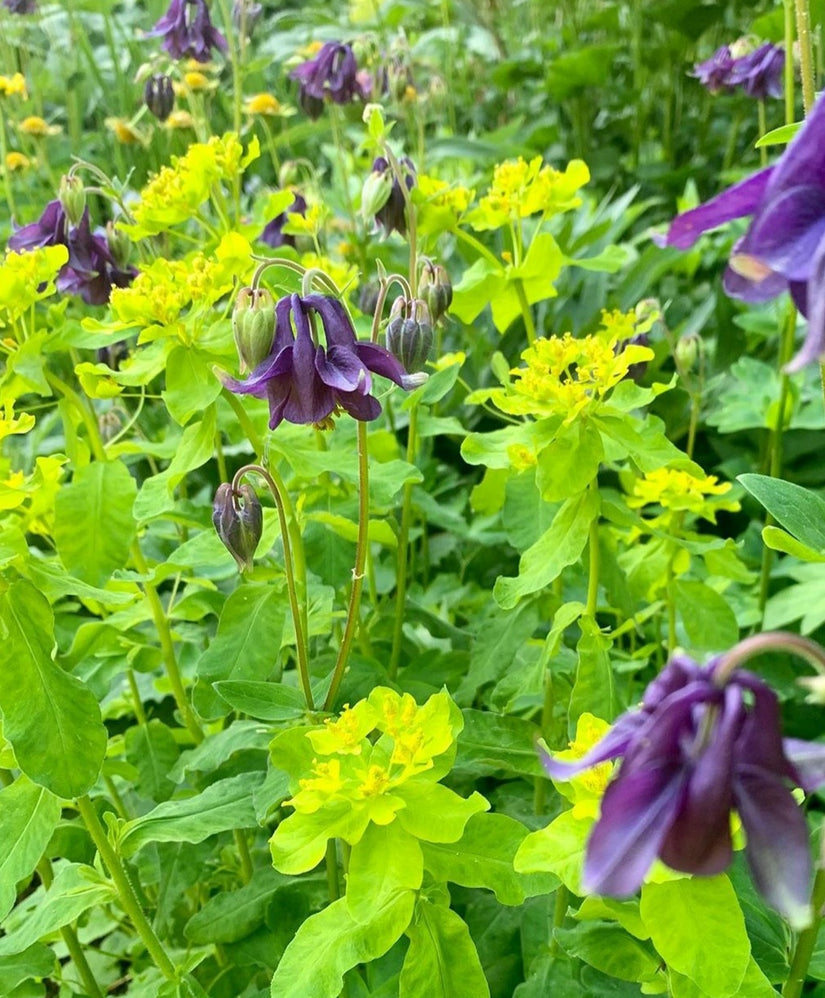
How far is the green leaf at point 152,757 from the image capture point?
5.11 feet

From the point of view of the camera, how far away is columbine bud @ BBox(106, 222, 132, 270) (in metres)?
1.75

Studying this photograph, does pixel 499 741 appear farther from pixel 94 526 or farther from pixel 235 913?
pixel 94 526

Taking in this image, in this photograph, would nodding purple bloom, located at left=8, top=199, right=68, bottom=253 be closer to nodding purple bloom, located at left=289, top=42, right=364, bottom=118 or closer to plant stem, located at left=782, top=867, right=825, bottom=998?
nodding purple bloom, located at left=289, top=42, right=364, bottom=118

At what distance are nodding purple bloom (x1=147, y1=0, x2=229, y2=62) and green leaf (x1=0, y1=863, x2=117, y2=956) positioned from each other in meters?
1.90

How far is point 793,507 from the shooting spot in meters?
1.01

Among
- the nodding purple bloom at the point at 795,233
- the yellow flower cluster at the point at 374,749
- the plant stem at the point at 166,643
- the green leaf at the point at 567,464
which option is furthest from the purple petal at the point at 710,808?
the plant stem at the point at 166,643

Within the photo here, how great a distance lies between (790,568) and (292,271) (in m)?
1.18

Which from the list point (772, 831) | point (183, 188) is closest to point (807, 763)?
point (772, 831)

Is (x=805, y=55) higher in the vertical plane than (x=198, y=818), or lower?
higher

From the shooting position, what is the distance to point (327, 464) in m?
1.32

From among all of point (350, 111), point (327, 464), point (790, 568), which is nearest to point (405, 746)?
point (327, 464)

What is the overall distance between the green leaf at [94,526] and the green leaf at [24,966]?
50cm

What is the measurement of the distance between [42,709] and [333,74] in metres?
1.71

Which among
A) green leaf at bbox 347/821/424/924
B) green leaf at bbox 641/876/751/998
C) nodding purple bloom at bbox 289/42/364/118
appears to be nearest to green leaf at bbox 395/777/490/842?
green leaf at bbox 347/821/424/924
